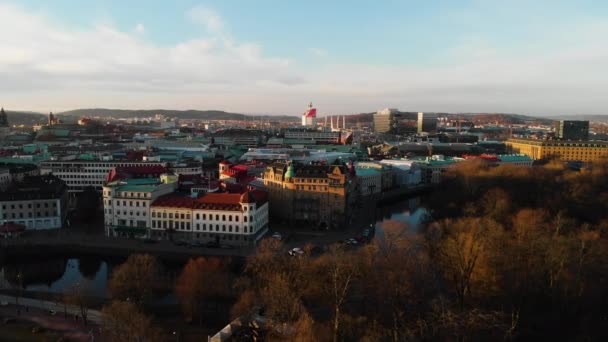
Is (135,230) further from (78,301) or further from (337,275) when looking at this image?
(337,275)

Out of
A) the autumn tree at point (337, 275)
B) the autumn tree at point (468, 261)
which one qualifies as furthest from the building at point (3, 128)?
the autumn tree at point (468, 261)

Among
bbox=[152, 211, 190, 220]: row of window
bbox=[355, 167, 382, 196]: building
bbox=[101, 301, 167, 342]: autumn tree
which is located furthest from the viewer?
bbox=[355, 167, 382, 196]: building

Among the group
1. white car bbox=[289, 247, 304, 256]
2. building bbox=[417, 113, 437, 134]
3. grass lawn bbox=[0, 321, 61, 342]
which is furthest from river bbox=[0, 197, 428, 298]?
building bbox=[417, 113, 437, 134]

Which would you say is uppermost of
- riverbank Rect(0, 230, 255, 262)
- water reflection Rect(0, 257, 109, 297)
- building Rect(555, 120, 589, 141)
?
building Rect(555, 120, 589, 141)

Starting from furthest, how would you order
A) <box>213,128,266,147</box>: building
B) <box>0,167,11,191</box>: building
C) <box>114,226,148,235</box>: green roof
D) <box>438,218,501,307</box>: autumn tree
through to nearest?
1. <box>213,128,266,147</box>: building
2. <box>0,167,11,191</box>: building
3. <box>114,226,148,235</box>: green roof
4. <box>438,218,501,307</box>: autumn tree

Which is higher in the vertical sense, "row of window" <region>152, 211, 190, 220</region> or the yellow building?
the yellow building

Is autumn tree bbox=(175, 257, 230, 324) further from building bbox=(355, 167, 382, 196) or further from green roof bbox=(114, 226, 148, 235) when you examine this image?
building bbox=(355, 167, 382, 196)

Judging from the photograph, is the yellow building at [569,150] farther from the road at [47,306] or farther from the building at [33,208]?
the road at [47,306]

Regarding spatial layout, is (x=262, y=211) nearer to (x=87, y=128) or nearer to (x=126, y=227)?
(x=126, y=227)
